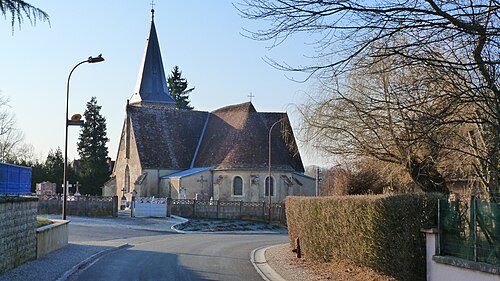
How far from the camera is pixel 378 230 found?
47.6 feet

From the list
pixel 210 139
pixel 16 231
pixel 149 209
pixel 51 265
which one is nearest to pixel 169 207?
pixel 149 209

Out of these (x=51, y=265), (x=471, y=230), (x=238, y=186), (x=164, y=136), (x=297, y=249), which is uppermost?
(x=164, y=136)

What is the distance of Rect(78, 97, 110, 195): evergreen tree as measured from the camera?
263 ft

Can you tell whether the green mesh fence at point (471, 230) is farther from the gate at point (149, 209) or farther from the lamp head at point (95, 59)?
the gate at point (149, 209)

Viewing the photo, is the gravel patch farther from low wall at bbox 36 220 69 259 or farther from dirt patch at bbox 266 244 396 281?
dirt patch at bbox 266 244 396 281

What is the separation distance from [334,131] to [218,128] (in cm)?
5073

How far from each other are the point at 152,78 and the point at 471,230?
70.0m

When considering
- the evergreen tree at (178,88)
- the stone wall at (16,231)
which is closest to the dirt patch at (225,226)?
the stone wall at (16,231)

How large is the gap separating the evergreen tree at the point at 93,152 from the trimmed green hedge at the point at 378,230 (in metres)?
63.9

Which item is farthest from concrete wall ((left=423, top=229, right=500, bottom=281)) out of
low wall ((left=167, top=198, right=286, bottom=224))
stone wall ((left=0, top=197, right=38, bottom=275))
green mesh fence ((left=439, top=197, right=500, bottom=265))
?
low wall ((left=167, top=198, right=286, bottom=224))

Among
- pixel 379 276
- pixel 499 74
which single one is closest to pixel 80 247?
pixel 379 276

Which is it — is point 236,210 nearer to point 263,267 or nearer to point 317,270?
point 263,267

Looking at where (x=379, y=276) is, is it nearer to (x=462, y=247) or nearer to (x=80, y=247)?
(x=462, y=247)

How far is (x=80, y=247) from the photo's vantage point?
25.5 metres
